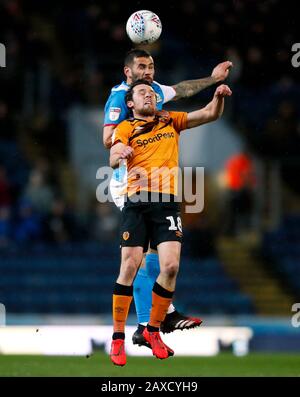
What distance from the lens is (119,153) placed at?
10.2 meters

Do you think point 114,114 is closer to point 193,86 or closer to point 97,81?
point 193,86

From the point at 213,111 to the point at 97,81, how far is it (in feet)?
30.6

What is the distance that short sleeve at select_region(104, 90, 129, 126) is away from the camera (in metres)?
10.9

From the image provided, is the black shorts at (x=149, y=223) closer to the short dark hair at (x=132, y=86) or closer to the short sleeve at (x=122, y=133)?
the short sleeve at (x=122, y=133)

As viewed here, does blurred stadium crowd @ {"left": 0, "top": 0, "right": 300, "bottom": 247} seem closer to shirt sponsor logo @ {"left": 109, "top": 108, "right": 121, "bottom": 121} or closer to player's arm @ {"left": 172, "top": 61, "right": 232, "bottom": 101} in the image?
player's arm @ {"left": 172, "top": 61, "right": 232, "bottom": 101}

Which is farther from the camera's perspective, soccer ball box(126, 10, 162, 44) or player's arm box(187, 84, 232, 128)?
soccer ball box(126, 10, 162, 44)

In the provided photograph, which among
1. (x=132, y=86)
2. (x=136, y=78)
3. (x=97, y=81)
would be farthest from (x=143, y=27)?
(x=97, y=81)

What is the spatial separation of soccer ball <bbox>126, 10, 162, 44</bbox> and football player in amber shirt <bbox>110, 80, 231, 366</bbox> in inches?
25.0

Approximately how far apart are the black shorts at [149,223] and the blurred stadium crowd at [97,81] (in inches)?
316

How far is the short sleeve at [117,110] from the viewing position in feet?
35.7

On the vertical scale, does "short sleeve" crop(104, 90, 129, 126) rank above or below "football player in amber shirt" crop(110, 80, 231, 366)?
above

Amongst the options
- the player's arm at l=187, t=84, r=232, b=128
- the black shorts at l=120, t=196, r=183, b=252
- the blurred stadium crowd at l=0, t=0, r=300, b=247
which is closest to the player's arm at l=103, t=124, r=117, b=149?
the black shorts at l=120, t=196, r=183, b=252

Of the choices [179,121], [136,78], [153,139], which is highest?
[136,78]

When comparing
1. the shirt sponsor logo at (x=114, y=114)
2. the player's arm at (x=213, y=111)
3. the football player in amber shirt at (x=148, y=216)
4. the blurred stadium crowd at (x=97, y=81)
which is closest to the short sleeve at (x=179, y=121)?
the player's arm at (x=213, y=111)
